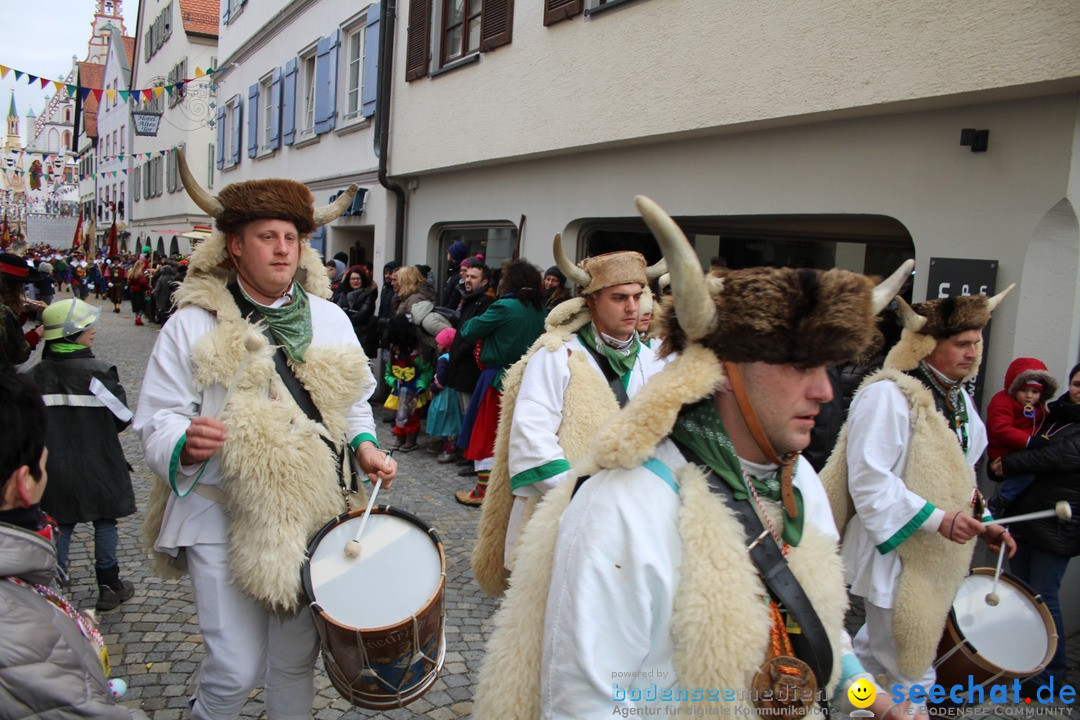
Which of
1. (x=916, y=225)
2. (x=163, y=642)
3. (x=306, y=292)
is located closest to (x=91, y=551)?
(x=163, y=642)

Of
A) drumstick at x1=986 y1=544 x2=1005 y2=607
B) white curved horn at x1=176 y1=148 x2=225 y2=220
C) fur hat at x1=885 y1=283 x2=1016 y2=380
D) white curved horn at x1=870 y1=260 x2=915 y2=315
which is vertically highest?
white curved horn at x1=176 y1=148 x2=225 y2=220

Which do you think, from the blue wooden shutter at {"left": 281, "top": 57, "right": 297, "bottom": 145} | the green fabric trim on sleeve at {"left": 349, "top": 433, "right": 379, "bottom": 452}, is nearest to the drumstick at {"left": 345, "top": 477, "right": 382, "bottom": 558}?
the green fabric trim on sleeve at {"left": 349, "top": 433, "right": 379, "bottom": 452}

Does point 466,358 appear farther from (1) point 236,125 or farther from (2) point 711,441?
(1) point 236,125

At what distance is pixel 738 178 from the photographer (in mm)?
6152

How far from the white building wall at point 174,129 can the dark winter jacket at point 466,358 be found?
58.6 ft

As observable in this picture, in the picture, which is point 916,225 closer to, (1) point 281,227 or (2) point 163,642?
(1) point 281,227

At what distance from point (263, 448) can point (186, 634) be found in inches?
80.8

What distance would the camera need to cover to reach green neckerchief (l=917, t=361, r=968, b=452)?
327 cm

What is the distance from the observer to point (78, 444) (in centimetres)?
402

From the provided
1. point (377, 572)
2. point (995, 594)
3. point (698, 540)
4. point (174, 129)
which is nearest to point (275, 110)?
point (174, 129)

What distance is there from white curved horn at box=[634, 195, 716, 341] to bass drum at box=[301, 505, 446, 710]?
4.01 ft

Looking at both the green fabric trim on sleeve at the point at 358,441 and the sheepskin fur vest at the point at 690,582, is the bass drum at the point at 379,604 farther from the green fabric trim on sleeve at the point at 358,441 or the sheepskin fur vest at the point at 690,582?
the sheepskin fur vest at the point at 690,582

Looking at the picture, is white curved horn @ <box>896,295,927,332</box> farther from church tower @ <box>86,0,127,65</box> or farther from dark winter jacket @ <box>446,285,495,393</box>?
church tower @ <box>86,0,127,65</box>

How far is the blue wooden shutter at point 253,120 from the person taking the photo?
17603mm
